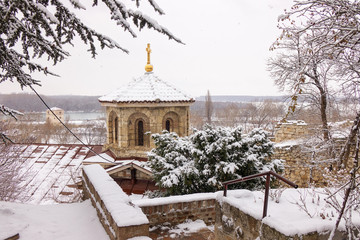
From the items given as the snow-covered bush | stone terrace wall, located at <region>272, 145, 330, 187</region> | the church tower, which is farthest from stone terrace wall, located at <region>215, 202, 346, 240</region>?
the church tower

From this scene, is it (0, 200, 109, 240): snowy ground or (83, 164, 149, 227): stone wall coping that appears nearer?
(83, 164, 149, 227): stone wall coping

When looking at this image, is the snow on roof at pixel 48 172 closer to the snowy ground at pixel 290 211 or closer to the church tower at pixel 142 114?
the church tower at pixel 142 114

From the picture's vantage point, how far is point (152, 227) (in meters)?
5.46

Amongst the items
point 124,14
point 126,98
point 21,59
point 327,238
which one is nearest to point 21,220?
point 21,59

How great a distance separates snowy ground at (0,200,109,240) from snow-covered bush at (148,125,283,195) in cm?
282

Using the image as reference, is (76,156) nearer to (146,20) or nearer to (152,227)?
(152,227)

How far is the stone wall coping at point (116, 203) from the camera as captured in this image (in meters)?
3.51

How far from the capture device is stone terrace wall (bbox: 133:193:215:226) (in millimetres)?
5480

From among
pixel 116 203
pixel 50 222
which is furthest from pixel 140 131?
pixel 116 203

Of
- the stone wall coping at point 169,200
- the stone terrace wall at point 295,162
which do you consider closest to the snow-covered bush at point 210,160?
the stone wall coping at point 169,200

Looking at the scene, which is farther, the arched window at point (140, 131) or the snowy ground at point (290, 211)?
the arched window at point (140, 131)

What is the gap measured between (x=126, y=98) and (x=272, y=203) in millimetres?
9444

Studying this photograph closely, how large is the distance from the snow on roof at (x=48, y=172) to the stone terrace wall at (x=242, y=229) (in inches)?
323

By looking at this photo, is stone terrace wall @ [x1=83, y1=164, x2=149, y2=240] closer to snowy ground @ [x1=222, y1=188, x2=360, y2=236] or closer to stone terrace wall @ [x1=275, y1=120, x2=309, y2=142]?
snowy ground @ [x1=222, y1=188, x2=360, y2=236]
